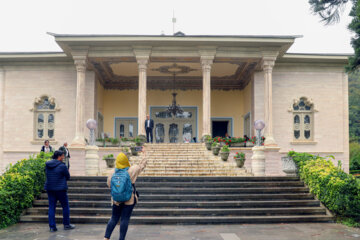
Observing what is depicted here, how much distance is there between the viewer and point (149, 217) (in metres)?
9.00

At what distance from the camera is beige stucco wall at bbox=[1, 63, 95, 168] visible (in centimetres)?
2106

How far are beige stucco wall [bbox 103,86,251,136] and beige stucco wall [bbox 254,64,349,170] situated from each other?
338cm

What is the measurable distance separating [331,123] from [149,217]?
15.2 meters

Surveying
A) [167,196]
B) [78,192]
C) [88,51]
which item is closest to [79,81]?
[88,51]

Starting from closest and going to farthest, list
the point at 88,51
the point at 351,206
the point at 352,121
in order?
1. the point at 351,206
2. the point at 88,51
3. the point at 352,121

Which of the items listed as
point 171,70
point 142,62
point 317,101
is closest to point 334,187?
point 142,62

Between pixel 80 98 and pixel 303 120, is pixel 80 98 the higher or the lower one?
the higher one

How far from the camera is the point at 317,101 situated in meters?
21.3

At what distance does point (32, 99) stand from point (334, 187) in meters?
16.9

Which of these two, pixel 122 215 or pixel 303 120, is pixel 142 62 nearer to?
pixel 303 120

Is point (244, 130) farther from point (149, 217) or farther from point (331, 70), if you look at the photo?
point (149, 217)

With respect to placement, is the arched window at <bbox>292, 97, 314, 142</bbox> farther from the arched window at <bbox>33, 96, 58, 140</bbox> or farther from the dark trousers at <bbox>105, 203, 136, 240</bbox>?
the dark trousers at <bbox>105, 203, 136, 240</bbox>

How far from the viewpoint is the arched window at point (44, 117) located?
838 inches

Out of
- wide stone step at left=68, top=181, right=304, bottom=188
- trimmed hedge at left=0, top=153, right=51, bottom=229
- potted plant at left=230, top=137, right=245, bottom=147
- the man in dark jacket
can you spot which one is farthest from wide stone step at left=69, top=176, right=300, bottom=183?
potted plant at left=230, top=137, right=245, bottom=147
